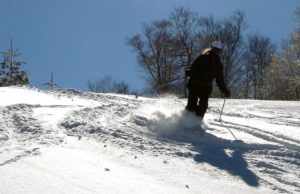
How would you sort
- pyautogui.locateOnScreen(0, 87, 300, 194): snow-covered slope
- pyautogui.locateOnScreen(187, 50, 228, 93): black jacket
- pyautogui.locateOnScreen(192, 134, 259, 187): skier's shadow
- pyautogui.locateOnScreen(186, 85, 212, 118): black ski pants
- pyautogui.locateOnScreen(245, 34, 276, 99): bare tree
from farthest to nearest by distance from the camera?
pyautogui.locateOnScreen(245, 34, 276, 99): bare tree → pyautogui.locateOnScreen(186, 85, 212, 118): black ski pants → pyautogui.locateOnScreen(187, 50, 228, 93): black jacket → pyautogui.locateOnScreen(192, 134, 259, 187): skier's shadow → pyautogui.locateOnScreen(0, 87, 300, 194): snow-covered slope

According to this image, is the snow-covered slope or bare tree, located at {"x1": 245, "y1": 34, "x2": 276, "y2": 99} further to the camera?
bare tree, located at {"x1": 245, "y1": 34, "x2": 276, "y2": 99}

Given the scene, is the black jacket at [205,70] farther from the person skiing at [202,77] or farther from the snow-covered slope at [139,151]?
the snow-covered slope at [139,151]

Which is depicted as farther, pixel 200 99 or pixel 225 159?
pixel 200 99

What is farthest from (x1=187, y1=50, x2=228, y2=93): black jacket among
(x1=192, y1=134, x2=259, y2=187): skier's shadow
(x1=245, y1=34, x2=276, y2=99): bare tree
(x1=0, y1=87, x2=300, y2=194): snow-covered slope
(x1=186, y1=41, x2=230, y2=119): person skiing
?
(x1=245, y1=34, x2=276, y2=99): bare tree

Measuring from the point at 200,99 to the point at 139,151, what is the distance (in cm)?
293

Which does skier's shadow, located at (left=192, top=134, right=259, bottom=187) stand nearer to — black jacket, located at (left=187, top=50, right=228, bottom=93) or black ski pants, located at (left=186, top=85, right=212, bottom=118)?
black ski pants, located at (left=186, top=85, right=212, bottom=118)

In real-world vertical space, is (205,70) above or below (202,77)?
above

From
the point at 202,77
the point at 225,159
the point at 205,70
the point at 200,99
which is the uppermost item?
the point at 205,70

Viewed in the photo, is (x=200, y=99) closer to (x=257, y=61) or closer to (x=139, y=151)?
(x=139, y=151)

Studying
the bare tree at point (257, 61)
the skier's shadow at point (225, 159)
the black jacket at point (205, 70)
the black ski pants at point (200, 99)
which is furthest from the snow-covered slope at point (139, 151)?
the bare tree at point (257, 61)

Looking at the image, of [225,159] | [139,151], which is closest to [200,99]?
[225,159]

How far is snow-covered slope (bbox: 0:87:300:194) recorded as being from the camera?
645cm

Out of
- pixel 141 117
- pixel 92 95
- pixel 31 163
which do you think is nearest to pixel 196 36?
pixel 92 95

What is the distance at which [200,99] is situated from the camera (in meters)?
10.6
